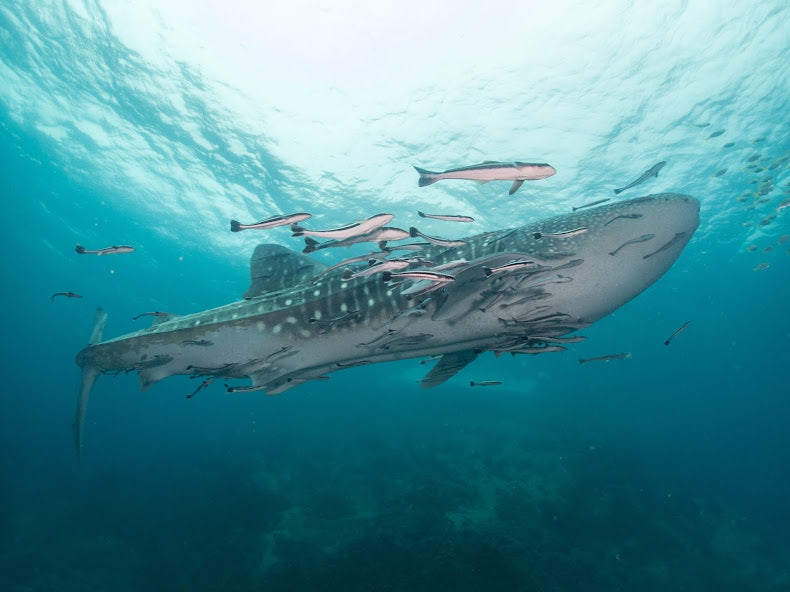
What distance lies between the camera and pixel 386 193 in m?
23.9

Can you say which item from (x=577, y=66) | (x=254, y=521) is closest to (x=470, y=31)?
(x=577, y=66)

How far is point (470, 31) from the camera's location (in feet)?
45.4

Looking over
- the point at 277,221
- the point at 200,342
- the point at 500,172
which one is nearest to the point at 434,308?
the point at 500,172

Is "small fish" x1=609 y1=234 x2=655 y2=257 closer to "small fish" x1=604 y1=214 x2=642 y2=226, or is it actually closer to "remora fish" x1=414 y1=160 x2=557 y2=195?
"small fish" x1=604 y1=214 x2=642 y2=226

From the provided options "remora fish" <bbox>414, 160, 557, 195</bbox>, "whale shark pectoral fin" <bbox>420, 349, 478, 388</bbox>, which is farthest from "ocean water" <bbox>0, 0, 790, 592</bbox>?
"remora fish" <bbox>414, 160, 557, 195</bbox>

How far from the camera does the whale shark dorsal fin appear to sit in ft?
20.0

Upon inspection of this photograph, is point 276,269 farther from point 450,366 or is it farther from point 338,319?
point 450,366

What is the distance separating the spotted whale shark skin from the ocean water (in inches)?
381

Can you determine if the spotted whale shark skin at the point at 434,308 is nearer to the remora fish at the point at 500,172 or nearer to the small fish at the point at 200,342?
the small fish at the point at 200,342

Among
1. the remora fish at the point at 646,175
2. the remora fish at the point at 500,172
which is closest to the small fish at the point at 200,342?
the remora fish at the point at 500,172

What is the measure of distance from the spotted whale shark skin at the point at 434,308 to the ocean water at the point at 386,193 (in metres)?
9.67

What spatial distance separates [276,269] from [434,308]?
298cm

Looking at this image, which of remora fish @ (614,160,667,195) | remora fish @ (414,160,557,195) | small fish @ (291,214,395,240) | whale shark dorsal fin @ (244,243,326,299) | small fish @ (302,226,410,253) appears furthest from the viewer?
remora fish @ (614,160,667,195)

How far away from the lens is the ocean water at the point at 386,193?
13562 mm
